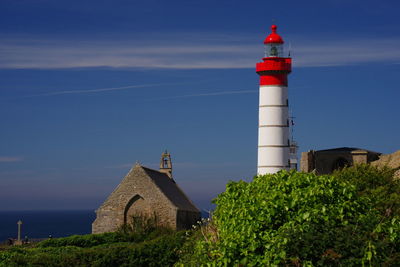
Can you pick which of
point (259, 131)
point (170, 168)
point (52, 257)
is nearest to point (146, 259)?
point (52, 257)

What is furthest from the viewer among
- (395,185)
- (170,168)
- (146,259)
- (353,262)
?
(170,168)

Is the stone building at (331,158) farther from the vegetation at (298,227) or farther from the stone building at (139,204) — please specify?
the vegetation at (298,227)

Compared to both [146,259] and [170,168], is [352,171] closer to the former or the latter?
[146,259]

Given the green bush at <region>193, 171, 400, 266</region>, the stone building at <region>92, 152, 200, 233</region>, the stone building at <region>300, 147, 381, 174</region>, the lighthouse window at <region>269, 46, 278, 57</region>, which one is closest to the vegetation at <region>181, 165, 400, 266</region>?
the green bush at <region>193, 171, 400, 266</region>

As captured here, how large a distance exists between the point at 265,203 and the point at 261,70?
3186 centimetres

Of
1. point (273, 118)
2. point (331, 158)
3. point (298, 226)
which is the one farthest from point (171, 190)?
point (298, 226)

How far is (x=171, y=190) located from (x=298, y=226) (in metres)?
34.4

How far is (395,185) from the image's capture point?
2550 centimetres

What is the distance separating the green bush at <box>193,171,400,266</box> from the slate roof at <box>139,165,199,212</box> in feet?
95.7

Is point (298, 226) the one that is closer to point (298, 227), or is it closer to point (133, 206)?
point (298, 227)

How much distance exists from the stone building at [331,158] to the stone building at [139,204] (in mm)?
9201

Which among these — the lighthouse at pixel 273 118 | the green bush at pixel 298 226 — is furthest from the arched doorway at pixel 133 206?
the green bush at pixel 298 226

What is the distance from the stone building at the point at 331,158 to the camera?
168 feet

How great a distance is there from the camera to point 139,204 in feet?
158
